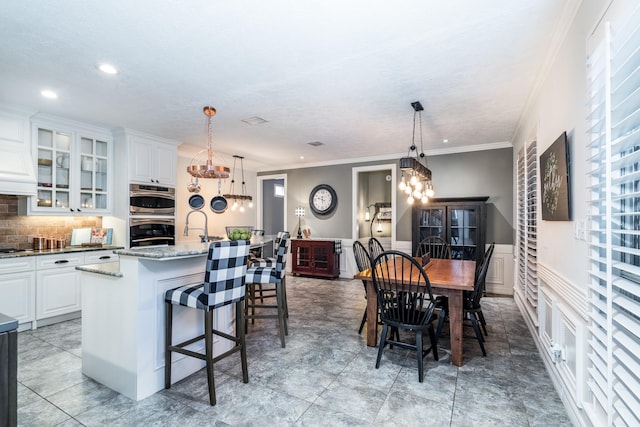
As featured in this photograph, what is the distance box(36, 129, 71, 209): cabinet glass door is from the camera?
398cm

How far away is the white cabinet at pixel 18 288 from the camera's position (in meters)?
3.45

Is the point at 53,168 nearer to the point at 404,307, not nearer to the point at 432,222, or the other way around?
the point at 404,307

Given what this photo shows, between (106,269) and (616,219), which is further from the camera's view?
(106,269)

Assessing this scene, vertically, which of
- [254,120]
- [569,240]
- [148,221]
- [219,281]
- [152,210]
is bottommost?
[219,281]

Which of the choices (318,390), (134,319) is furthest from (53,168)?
(318,390)

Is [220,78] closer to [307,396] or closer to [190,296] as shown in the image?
[190,296]

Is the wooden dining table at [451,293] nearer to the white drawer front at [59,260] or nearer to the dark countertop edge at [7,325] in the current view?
the dark countertop edge at [7,325]

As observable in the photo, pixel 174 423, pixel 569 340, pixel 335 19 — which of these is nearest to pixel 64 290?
pixel 174 423

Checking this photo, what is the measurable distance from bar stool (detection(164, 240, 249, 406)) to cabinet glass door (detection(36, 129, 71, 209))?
2918mm

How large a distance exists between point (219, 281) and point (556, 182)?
254 centimetres

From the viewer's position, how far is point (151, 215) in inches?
190

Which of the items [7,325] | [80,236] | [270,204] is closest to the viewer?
[7,325]

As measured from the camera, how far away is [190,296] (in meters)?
2.23

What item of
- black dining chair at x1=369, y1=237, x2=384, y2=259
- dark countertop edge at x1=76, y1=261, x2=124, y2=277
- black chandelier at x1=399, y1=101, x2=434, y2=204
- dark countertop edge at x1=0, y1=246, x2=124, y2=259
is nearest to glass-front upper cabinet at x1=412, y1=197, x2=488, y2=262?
black dining chair at x1=369, y1=237, x2=384, y2=259
